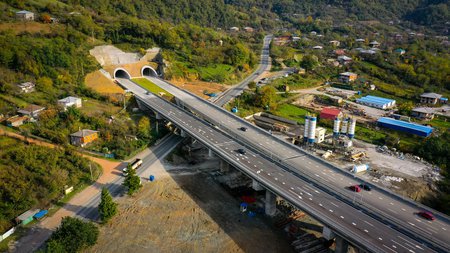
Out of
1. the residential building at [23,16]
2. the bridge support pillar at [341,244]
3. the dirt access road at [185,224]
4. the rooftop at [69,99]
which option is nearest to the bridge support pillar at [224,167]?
the dirt access road at [185,224]

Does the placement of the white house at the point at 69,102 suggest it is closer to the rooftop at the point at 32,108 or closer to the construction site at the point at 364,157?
the rooftop at the point at 32,108

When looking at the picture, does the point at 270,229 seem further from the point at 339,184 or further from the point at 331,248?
the point at 339,184

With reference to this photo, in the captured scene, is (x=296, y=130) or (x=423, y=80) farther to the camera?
(x=423, y=80)

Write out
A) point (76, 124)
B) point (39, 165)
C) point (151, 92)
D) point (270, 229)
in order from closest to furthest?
point (270, 229) < point (39, 165) < point (76, 124) < point (151, 92)

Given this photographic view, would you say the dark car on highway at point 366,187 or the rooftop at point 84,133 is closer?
the dark car on highway at point 366,187

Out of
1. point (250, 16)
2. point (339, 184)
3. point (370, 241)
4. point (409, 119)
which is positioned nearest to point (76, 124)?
point (339, 184)

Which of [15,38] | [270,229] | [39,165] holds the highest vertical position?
[15,38]
